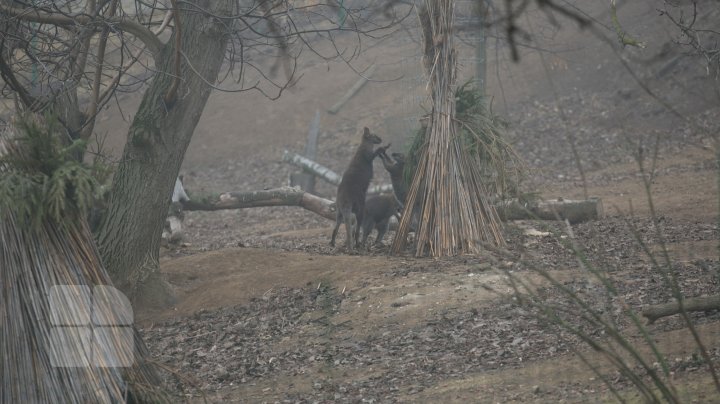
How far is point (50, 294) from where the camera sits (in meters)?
4.80

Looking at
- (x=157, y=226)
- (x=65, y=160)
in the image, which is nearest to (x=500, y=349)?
(x=65, y=160)

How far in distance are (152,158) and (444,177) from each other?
3156 millimetres

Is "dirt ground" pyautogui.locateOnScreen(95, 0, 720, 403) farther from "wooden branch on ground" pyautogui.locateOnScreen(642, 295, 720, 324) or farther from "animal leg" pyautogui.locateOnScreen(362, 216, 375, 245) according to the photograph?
"animal leg" pyautogui.locateOnScreen(362, 216, 375, 245)

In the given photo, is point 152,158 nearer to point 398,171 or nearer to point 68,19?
point 68,19

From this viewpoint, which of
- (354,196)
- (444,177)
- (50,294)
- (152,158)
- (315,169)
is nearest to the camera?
(50,294)

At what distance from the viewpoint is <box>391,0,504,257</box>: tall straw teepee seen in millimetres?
9516

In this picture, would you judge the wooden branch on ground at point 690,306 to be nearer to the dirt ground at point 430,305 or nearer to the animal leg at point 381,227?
the dirt ground at point 430,305

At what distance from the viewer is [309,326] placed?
7965 mm

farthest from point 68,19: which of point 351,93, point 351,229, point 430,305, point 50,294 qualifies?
point 351,93

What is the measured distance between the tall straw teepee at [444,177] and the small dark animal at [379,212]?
2086 millimetres

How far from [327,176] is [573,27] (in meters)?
10.7

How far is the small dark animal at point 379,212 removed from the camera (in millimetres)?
12133

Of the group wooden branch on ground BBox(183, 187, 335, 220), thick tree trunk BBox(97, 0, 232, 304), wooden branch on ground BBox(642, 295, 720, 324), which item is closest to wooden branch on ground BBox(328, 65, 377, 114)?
wooden branch on ground BBox(183, 187, 335, 220)

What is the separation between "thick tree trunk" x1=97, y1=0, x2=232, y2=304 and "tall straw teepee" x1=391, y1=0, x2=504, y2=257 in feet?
7.71
